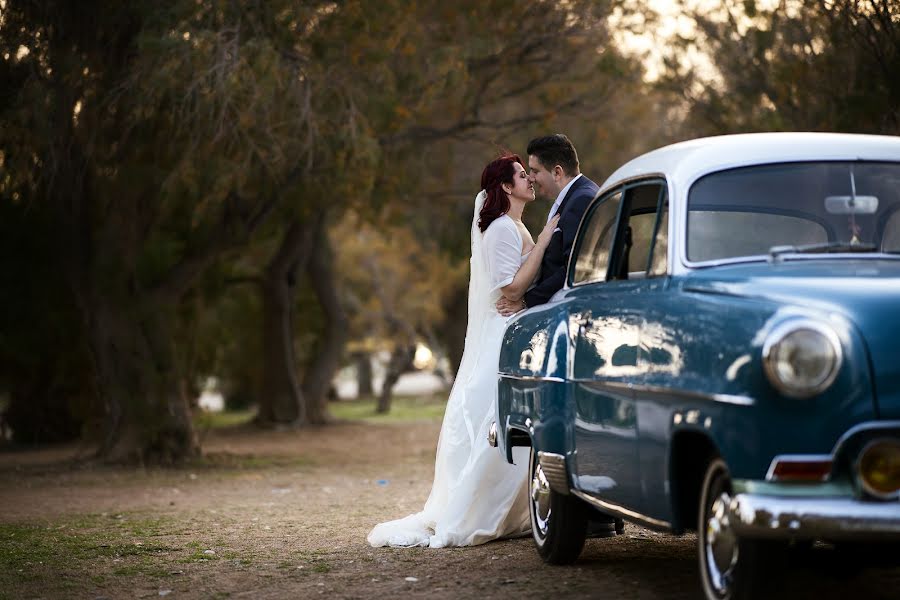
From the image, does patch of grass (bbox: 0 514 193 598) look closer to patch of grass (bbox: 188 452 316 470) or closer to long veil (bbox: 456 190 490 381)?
long veil (bbox: 456 190 490 381)

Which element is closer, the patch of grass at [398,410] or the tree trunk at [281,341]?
the tree trunk at [281,341]

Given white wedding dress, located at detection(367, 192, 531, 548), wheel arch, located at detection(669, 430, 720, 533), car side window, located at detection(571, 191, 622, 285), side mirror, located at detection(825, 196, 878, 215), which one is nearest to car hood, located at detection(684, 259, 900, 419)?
side mirror, located at detection(825, 196, 878, 215)

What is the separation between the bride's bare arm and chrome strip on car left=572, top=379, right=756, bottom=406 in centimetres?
176

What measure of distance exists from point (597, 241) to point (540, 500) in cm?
160

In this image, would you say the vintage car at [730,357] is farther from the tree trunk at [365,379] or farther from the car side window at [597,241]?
the tree trunk at [365,379]

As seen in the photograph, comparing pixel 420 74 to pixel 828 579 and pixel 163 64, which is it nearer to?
Answer: pixel 163 64

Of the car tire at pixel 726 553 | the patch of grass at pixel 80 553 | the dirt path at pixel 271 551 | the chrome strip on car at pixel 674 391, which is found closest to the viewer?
the chrome strip on car at pixel 674 391

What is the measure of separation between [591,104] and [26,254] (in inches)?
344

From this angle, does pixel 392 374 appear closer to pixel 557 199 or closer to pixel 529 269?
pixel 557 199

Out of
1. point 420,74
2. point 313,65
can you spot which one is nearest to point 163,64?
point 313,65

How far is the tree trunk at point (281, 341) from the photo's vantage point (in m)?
26.1

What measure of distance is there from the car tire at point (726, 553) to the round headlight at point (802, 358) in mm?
452

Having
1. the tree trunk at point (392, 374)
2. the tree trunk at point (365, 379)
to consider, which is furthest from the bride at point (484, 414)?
the tree trunk at point (365, 379)

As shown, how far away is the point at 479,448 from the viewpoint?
8.84 m
